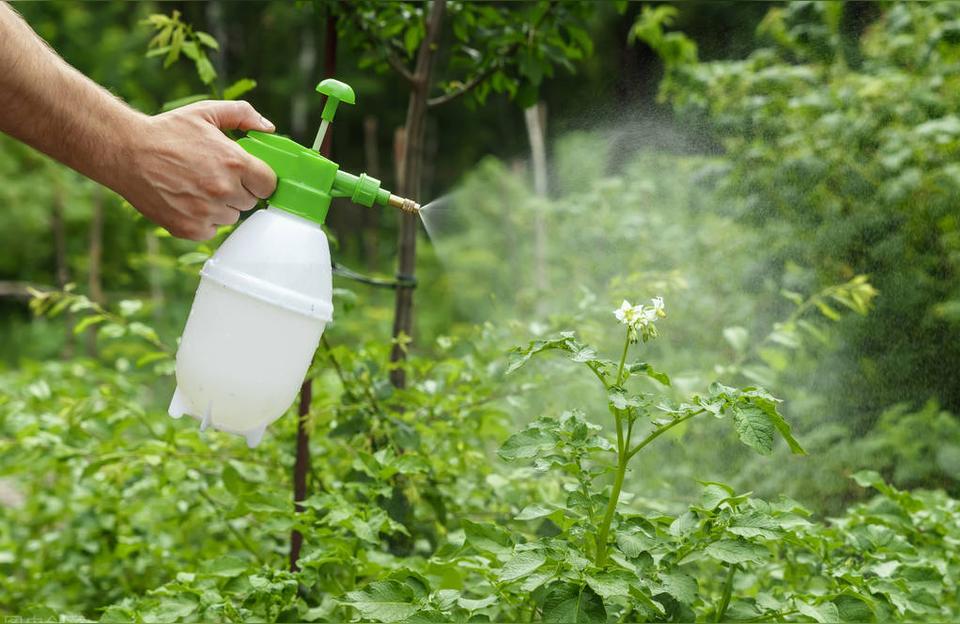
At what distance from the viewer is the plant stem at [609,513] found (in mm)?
1265

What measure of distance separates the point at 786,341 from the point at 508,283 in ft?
13.0

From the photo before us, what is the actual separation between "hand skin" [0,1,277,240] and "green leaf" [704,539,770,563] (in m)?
0.72

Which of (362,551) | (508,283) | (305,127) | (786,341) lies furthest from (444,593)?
(305,127)

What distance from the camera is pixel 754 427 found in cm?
116

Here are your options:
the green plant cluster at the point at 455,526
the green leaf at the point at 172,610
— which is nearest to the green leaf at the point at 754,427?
the green plant cluster at the point at 455,526

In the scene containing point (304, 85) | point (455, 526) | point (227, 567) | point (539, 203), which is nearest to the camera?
point (227, 567)

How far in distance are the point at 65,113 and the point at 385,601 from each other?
2.45 feet

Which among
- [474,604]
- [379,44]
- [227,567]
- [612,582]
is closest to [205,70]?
[379,44]

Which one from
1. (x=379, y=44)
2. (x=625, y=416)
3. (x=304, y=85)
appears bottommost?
(x=625, y=416)

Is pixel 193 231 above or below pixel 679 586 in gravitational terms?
above

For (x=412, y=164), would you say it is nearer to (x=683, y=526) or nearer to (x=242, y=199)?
(x=242, y=199)

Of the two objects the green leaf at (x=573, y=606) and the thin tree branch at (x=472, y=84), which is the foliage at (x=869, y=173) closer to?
the thin tree branch at (x=472, y=84)

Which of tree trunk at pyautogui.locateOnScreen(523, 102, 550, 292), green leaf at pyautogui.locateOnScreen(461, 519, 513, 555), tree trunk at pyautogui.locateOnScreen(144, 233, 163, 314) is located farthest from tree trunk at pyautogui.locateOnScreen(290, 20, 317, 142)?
green leaf at pyautogui.locateOnScreen(461, 519, 513, 555)

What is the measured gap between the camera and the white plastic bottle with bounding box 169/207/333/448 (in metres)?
1.26
